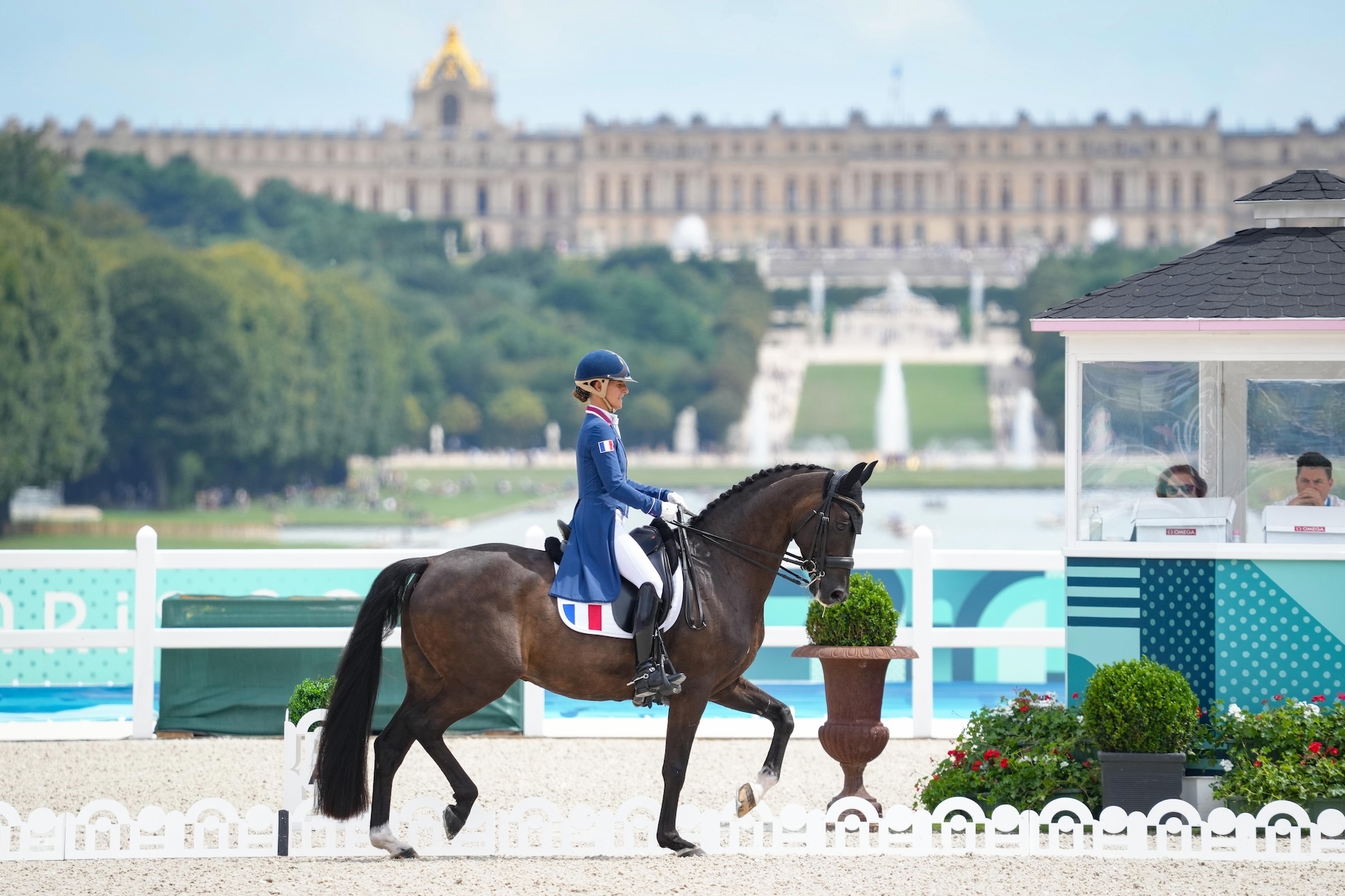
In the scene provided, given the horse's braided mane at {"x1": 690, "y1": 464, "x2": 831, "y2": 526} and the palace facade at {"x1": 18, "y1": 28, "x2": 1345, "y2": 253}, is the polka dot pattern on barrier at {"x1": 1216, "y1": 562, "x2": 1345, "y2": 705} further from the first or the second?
the palace facade at {"x1": 18, "y1": 28, "x2": 1345, "y2": 253}

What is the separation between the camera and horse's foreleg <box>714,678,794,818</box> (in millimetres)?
6572

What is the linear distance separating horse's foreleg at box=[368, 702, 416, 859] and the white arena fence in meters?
3.28

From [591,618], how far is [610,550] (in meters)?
0.24

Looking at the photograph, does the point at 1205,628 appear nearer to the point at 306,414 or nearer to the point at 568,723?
the point at 568,723

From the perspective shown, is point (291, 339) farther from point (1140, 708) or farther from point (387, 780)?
point (1140, 708)

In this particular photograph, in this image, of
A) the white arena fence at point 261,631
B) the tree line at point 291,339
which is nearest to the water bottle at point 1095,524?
the white arena fence at point 261,631

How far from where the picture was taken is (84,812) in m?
6.43

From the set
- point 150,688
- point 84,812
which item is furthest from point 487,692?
point 150,688

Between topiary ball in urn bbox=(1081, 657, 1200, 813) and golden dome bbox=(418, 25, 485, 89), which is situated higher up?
golden dome bbox=(418, 25, 485, 89)

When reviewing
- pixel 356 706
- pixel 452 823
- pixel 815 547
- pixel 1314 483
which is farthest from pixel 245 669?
pixel 1314 483

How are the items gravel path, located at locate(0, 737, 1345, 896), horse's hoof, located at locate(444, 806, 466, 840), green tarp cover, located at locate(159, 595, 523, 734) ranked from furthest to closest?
1. green tarp cover, located at locate(159, 595, 523, 734)
2. horse's hoof, located at locate(444, 806, 466, 840)
3. gravel path, located at locate(0, 737, 1345, 896)

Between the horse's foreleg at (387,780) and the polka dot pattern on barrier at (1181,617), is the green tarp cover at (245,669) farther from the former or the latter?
the polka dot pattern on barrier at (1181,617)

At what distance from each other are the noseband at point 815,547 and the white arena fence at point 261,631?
3106 mm

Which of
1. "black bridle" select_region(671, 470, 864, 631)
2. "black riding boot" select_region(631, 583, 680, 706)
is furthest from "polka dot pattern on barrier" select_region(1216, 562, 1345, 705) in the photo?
"black riding boot" select_region(631, 583, 680, 706)
